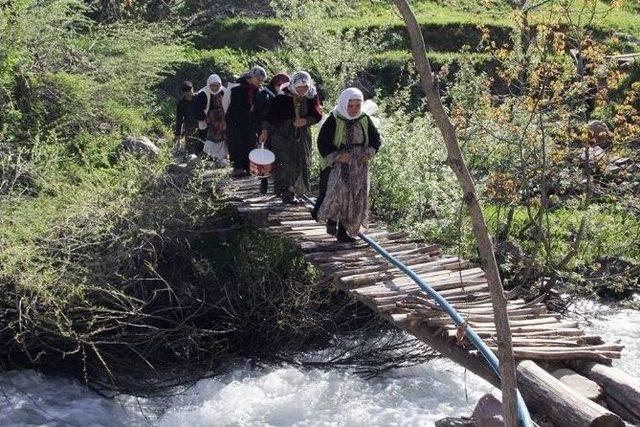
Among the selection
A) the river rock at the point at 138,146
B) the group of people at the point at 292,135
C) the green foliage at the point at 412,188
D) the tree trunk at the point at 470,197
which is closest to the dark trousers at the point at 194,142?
the group of people at the point at 292,135

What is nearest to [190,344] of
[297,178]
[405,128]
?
[297,178]

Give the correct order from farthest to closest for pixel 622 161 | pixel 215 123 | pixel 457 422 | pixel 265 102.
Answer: pixel 622 161 < pixel 215 123 < pixel 265 102 < pixel 457 422

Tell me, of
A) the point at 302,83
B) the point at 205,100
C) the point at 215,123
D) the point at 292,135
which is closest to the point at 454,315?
the point at 302,83

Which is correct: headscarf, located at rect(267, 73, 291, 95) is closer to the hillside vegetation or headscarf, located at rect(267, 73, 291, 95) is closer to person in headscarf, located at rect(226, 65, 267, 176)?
person in headscarf, located at rect(226, 65, 267, 176)

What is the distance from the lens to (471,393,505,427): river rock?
5273 millimetres

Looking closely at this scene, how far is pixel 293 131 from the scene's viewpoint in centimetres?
860

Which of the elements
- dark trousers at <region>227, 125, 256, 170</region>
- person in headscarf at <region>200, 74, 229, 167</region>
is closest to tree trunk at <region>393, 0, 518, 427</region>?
dark trousers at <region>227, 125, 256, 170</region>

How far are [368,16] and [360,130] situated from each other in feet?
37.0

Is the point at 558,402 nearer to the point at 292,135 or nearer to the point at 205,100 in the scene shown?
the point at 292,135

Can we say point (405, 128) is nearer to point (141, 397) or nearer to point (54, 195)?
point (54, 195)

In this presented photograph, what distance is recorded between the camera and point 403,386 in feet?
26.7

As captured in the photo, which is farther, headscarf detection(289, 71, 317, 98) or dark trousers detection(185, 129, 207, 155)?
dark trousers detection(185, 129, 207, 155)

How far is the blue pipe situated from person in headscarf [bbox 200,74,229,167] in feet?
10.3

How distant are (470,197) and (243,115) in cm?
656
